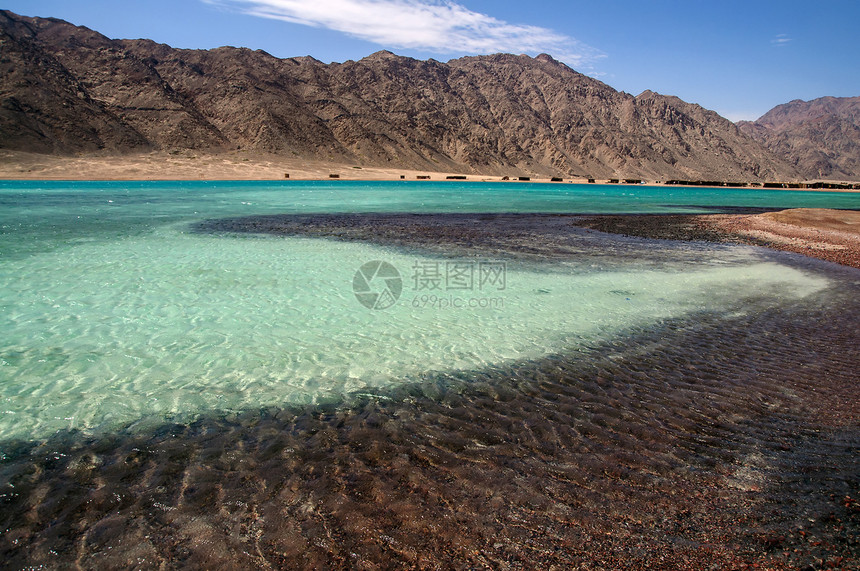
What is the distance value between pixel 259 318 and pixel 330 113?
134 meters

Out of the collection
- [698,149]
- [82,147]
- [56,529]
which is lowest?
[56,529]

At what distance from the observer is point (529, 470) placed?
4738mm

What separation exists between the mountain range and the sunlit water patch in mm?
92337

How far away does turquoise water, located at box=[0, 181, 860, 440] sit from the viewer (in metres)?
6.48

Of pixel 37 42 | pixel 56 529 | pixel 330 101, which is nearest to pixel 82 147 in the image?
pixel 37 42

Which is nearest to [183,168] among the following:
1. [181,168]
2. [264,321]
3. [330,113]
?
[181,168]

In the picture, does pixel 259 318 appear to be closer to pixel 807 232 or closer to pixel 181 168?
pixel 807 232

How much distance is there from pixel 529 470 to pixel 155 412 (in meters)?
4.42

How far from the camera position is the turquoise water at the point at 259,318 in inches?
255

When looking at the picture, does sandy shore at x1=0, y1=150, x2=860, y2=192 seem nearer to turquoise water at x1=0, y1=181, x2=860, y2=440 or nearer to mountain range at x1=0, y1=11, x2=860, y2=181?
mountain range at x1=0, y1=11, x2=860, y2=181

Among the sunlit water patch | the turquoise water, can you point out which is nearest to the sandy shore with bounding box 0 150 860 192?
the turquoise water

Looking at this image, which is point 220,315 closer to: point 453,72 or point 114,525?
point 114,525

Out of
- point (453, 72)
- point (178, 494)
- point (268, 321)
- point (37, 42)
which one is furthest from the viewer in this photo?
point (453, 72)

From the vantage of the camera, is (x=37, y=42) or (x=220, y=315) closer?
(x=220, y=315)
